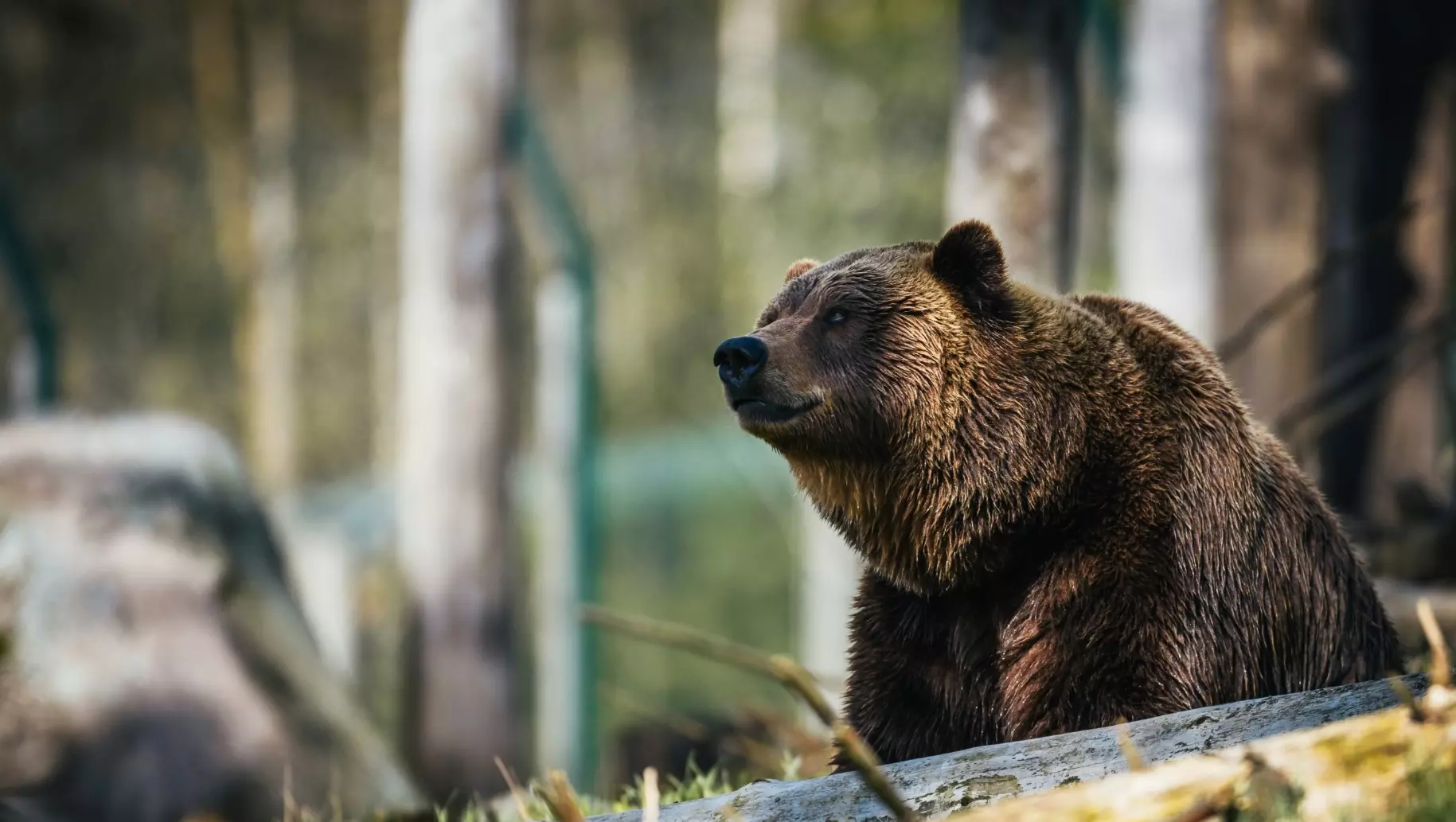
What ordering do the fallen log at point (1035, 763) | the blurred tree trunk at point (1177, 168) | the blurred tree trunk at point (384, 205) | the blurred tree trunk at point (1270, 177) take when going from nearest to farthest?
the fallen log at point (1035, 763) → the blurred tree trunk at point (1177, 168) → the blurred tree trunk at point (1270, 177) → the blurred tree trunk at point (384, 205)

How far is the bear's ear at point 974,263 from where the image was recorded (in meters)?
3.56

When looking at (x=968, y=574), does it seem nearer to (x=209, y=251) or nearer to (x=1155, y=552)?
(x=1155, y=552)

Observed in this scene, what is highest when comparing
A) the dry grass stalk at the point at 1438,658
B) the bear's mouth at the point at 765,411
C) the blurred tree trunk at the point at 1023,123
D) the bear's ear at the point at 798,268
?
the blurred tree trunk at the point at 1023,123

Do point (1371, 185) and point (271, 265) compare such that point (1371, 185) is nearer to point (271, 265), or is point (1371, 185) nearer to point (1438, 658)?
point (1438, 658)

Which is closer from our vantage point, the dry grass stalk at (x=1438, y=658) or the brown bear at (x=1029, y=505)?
the dry grass stalk at (x=1438, y=658)

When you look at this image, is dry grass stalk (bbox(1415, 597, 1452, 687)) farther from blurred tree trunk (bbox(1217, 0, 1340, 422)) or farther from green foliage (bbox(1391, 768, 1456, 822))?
blurred tree trunk (bbox(1217, 0, 1340, 422))

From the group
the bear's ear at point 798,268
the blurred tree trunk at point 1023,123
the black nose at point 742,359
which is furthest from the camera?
the blurred tree trunk at point 1023,123

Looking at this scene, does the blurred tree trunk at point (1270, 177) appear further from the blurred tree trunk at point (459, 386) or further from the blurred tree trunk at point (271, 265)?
the blurred tree trunk at point (271, 265)

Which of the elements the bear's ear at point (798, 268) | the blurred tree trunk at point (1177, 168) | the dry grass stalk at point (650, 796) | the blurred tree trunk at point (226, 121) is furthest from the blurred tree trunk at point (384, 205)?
the dry grass stalk at point (650, 796)

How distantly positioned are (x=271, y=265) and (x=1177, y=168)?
21274mm

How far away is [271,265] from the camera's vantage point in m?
25.8

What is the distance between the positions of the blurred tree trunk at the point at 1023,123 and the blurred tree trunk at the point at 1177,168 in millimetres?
1909

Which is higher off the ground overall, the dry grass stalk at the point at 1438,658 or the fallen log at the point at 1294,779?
the dry grass stalk at the point at 1438,658


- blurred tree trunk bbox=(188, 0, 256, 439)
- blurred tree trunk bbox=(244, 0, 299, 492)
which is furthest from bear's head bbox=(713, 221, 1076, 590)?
blurred tree trunk bbox=(188, 0, 256, 439)
